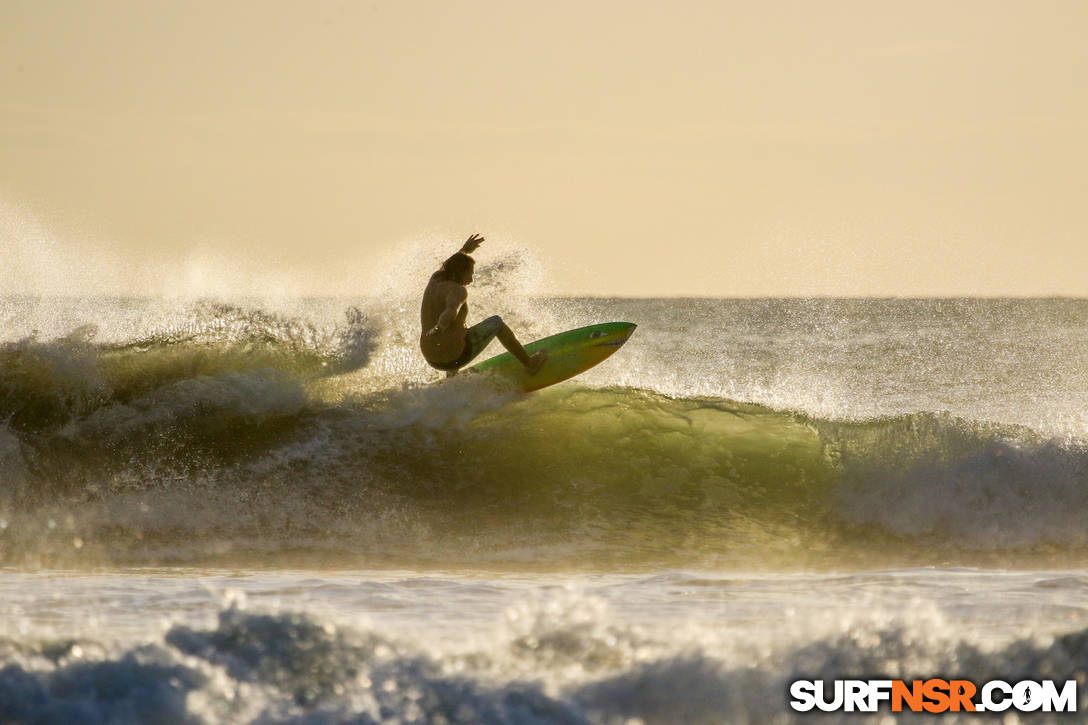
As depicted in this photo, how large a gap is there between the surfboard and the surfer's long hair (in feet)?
3.73

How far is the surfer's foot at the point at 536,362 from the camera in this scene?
986cm

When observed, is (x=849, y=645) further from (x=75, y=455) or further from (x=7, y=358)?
(x=7, y=358)

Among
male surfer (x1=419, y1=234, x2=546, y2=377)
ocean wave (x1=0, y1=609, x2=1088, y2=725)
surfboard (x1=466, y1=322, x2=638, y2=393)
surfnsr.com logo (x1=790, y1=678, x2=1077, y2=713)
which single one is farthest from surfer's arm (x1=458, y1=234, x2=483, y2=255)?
surfnsr.com logo (x1=790, y1=678, x2=1077, y2=713)

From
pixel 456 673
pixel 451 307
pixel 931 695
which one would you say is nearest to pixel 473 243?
pixel 451 307

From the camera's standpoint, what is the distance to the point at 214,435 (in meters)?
9.28

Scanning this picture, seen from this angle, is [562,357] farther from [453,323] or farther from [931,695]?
[931,695]

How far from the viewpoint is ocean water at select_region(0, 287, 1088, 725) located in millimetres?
4551

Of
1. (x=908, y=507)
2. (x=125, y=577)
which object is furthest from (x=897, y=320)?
(x=125, y=577)

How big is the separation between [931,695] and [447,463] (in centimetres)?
517

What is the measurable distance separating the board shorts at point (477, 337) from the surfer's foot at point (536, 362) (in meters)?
0.83

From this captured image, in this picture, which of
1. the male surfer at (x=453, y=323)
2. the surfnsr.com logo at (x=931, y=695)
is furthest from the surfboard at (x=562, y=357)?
the surfnsr.com logo at (x=931, y=695)

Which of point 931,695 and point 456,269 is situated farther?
point 456,269

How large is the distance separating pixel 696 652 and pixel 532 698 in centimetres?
74

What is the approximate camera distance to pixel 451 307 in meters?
8.66
